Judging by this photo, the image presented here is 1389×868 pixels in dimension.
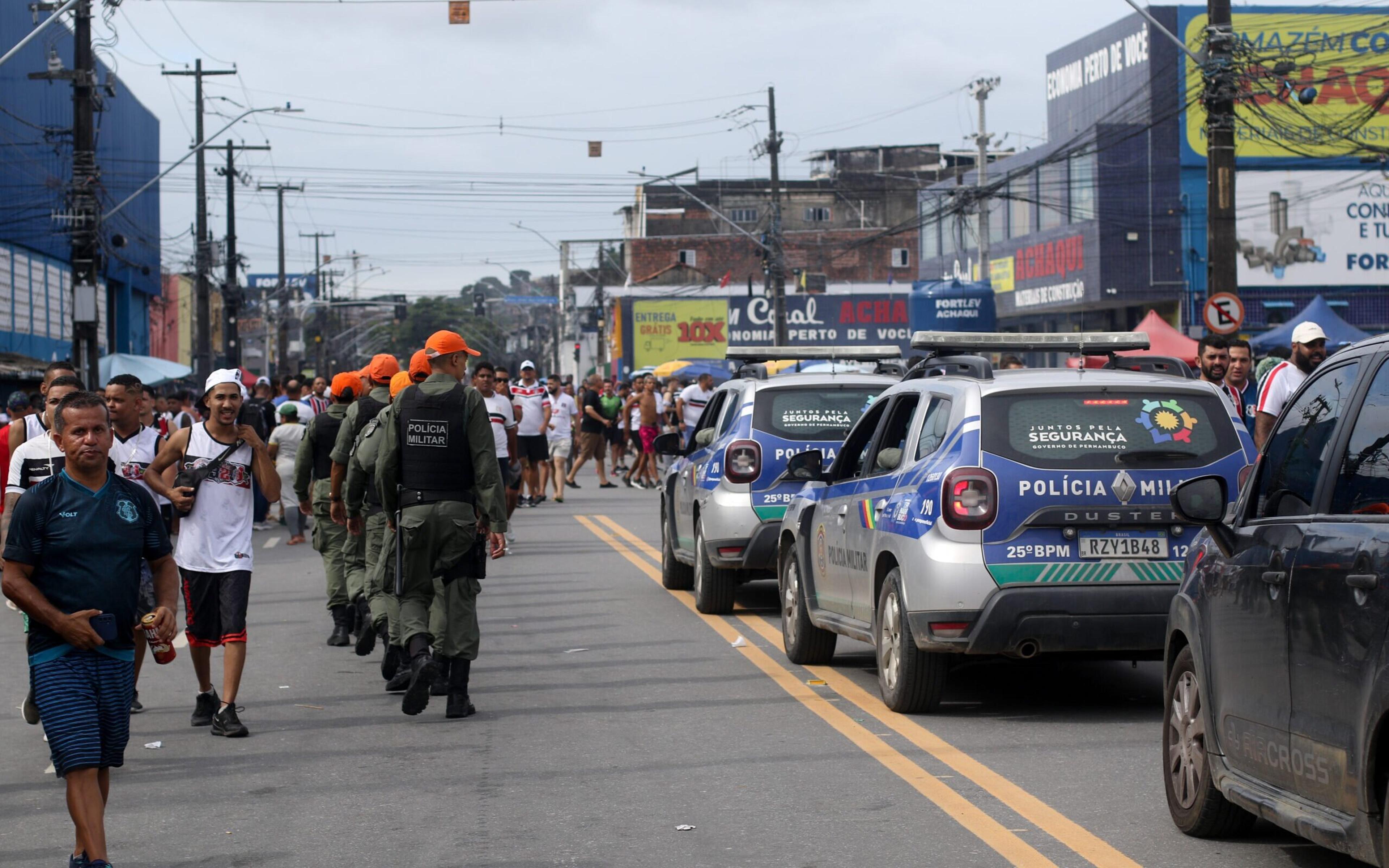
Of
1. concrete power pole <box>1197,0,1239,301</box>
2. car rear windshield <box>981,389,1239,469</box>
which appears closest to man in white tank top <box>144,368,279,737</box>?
car rear windshield <box>981,389,1239,469</box>

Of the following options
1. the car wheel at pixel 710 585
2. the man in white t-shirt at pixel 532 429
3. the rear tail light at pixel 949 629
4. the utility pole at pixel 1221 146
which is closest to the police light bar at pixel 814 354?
the car wheel at pixel 710 585

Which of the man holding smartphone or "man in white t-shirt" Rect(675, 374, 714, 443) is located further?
"man in white t-shirt" Rect(675, 374, 714, 443)

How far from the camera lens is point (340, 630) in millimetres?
11906

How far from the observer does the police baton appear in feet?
28.6

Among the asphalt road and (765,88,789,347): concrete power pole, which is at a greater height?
(765,88,789,347): concrete power pole

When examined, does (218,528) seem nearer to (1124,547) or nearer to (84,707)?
(84,707)

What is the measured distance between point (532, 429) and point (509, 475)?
19.4ft

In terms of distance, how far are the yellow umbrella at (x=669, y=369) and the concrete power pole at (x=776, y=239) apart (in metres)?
6.31

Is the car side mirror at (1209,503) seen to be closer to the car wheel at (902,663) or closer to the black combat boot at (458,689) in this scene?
the car wheel at (902,663)

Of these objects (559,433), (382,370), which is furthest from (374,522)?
(559,433)

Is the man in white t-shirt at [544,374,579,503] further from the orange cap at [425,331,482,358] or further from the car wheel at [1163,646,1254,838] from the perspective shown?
the car wheel at [1163,646,1254,838]

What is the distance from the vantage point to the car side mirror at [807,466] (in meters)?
9.91

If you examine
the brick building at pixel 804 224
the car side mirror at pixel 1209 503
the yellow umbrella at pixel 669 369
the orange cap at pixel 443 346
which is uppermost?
the brick building at pixel 804 224

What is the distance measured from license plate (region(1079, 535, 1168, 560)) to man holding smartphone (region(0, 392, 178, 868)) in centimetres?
423
